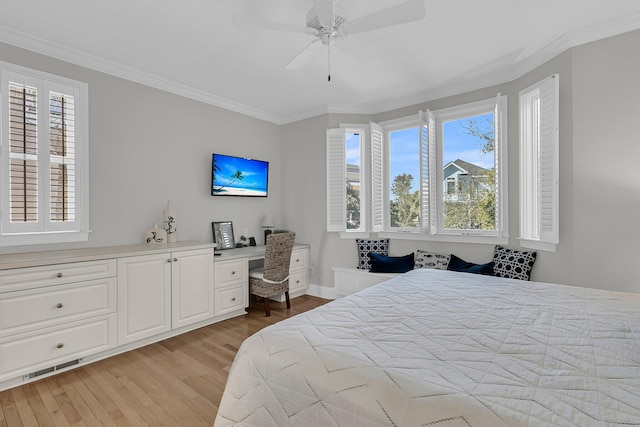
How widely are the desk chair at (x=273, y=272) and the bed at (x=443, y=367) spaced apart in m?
1.83

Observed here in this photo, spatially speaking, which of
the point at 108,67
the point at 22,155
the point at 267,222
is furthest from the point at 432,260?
the point at 22,155

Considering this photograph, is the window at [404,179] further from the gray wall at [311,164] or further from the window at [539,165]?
the window at [539,165]

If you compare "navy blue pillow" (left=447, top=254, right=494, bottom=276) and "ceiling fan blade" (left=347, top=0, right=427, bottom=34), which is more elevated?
"ceiling fan blade" (left=347, top=0, right=427, bottom=34)

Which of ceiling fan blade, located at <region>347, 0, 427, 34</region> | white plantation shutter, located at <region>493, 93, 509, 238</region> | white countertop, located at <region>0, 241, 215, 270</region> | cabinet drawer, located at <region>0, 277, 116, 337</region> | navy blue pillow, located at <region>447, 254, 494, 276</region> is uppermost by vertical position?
ceiling fan blade, located at <region>347, 0, 427, 34</region>

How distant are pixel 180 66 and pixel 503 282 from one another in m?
3.48

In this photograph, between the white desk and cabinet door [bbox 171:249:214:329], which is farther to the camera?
the white desk

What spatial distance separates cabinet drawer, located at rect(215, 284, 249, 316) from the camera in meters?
3.37

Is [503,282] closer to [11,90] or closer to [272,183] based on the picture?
[272,183]

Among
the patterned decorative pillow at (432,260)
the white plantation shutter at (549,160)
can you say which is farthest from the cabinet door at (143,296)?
the white plantation shutter at (549,160)

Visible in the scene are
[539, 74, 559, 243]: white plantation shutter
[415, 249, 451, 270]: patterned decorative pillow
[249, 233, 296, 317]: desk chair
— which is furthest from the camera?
[415, 249, 451, 270]: patterned decorative pillow

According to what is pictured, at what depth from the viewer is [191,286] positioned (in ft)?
10.2

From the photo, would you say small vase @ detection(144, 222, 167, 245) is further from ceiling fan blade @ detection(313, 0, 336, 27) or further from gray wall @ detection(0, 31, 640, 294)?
ceiling fan blade @ detection(313, 0, 336, 27)

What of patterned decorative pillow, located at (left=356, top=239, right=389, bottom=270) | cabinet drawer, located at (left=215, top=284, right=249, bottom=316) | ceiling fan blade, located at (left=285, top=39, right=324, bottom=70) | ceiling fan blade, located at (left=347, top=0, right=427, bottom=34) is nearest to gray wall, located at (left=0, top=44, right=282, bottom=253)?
cabinet drawer, located at (left=215, top=284, right=249, bottom=316)

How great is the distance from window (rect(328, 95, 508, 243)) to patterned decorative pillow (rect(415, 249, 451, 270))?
0.21 meters
